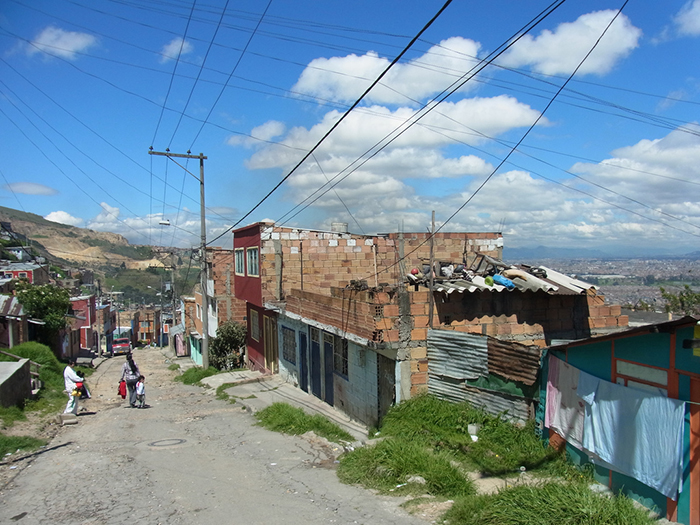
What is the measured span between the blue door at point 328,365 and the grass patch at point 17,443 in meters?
7.40

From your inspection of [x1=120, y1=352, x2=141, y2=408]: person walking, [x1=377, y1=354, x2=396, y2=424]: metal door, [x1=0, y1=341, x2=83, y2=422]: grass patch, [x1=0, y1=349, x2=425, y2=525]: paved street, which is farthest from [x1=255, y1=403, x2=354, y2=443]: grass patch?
[x1=0, y1=341, x2=83, y2=422]: grass patch

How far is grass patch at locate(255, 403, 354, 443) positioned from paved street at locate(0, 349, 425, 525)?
0.35 m

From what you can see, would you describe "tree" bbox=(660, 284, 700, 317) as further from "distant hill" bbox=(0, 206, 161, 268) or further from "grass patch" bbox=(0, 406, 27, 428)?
"distant hill" bbox=(0, 206, 161, 268)

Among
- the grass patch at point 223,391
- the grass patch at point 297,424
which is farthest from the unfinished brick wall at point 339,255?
the grass patch at point 297,424

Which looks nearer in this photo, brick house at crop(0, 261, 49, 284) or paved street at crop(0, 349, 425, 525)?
paved street at crop(0, 349, 425, 525)

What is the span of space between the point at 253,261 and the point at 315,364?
642 centimetres

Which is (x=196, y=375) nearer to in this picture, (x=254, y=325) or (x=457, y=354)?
(x=254, y=325)

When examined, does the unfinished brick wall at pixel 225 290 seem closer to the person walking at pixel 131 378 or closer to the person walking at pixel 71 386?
the person walking at pixel 131 378

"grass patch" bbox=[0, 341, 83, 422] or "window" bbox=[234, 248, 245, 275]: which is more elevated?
"window" bbox=[234, 248, 245, 275]

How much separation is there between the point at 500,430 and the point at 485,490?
203cm

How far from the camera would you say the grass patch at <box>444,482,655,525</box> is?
16.4ft

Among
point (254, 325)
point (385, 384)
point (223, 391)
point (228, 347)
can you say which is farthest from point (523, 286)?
point (228, 347)

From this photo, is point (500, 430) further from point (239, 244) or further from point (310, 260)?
point (239, 244)

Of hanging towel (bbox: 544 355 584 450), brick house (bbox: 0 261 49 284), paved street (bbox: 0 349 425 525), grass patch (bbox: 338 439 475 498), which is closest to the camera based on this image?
paved street (bbox: 0 349 425 525)
